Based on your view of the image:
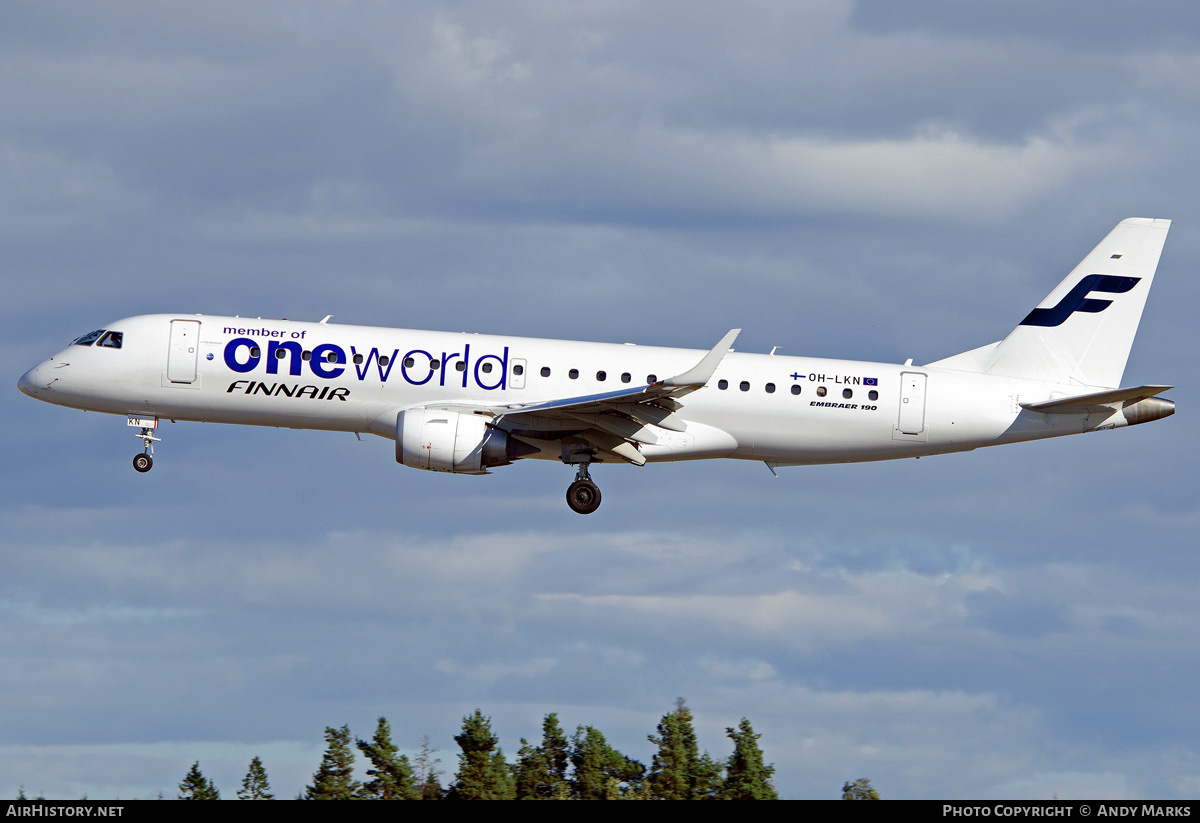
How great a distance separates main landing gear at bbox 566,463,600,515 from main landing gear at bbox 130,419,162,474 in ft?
38.2

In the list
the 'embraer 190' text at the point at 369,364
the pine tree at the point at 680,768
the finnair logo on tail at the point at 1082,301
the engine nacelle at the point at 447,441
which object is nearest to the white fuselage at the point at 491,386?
the 'embraer 190' text at the point at 369,364

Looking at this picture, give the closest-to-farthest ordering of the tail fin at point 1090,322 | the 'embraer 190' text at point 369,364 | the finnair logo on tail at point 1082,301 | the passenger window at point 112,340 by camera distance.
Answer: the 'embraer 190' text at point 369,364
the passenger window at point 112,340
the tail fin at point 1090,322
the finnair logo on tail at point 1082,301

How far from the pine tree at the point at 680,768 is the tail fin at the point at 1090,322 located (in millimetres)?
16606

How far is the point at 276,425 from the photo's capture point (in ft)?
132

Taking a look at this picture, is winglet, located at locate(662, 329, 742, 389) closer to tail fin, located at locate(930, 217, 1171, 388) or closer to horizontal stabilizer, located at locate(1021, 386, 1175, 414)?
tail fin, located at locate(930, 217, 1171, 388)

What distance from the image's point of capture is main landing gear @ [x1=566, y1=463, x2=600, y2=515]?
40.2 metres

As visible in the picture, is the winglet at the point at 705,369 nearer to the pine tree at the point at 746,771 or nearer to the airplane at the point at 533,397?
the airplane at the point at 533,397

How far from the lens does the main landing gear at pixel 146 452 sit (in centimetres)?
4050

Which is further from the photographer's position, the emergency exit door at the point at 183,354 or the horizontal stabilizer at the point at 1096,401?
the emergency exit door at the point at 183,354

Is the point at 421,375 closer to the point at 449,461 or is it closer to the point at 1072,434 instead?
the point at 449,461

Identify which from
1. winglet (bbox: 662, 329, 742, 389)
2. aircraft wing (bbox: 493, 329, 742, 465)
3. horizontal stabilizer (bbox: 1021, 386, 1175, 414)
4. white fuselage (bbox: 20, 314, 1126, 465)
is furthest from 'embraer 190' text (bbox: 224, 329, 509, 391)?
horizontal stabilizer (bbox: 1021, 386, 1175, 414)

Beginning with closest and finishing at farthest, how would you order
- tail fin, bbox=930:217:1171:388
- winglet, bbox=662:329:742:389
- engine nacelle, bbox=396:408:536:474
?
winglet, bbox=662:329:742:389
engine nacelle, bbox=396:408:536:474
tail fin, bbox=930:217:1171:388
